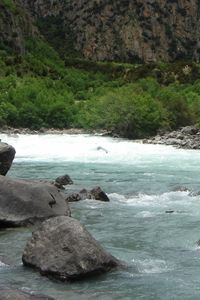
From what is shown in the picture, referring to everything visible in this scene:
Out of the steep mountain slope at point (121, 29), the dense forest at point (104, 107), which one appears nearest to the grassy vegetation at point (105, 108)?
the dense forest at point (104, 107)

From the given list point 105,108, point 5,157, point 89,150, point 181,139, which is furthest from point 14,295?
point 105,108

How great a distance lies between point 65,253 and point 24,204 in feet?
17.2

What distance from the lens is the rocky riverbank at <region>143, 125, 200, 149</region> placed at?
48219 mm

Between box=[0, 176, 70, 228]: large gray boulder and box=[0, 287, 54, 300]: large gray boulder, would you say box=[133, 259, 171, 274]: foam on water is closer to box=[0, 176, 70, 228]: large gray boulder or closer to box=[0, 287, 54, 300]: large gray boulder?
box=[0, 287, 54, 300]: large gray boulder

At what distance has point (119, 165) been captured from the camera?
124 feet

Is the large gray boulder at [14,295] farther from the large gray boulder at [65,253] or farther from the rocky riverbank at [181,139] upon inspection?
the rocky riverbank at [181,139]

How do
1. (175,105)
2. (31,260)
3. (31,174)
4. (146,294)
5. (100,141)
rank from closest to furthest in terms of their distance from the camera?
(146,294) → (31,260) → (31,174) → (100,141) → (175,105)

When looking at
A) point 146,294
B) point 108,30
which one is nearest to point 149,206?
point 146,294

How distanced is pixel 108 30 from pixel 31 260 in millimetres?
175248

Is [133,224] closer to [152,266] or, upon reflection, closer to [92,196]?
[152,266]

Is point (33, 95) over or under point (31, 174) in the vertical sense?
under

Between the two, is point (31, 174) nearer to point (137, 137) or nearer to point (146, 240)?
point (146, 240)

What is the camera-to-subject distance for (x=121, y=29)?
186375 millimetres

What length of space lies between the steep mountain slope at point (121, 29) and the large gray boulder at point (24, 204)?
16428 cm
